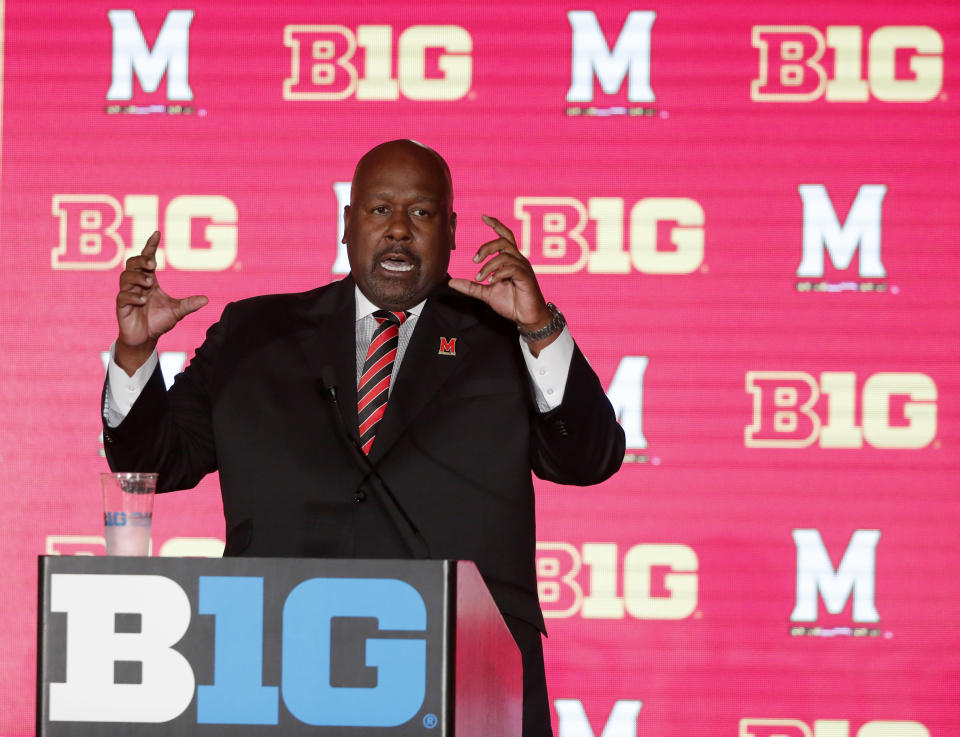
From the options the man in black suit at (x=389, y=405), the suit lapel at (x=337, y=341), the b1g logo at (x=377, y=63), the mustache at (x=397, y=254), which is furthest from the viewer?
the b1g logo at (x=377, y=63)

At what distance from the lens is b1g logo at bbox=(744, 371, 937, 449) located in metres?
3.60

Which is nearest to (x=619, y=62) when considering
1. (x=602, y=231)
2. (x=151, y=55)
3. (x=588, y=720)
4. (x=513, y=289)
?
(x=602, y=231)

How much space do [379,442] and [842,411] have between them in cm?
201

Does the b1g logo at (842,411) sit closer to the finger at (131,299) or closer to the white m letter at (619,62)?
the white m letter at (619,62)

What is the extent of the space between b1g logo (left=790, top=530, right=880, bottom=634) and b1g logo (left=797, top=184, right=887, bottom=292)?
70 cm

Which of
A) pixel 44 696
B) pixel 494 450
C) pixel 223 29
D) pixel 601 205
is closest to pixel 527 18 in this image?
pixel 601 205

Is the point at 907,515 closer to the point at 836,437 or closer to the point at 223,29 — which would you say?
the point at 836,437

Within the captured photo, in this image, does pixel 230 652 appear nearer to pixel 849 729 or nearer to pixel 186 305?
pixel 186 305

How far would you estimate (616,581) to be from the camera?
360cm

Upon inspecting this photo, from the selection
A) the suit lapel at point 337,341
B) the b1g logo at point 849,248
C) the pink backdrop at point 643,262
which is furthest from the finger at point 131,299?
the b1g logo at point 849,248

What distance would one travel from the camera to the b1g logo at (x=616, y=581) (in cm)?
359

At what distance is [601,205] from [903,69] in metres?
0.94

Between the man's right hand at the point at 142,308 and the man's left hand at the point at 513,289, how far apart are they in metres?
0.42

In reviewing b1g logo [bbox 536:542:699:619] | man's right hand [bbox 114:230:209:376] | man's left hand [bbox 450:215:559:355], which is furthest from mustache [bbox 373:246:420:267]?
b1g logo [bbox 536:542:699:619]
